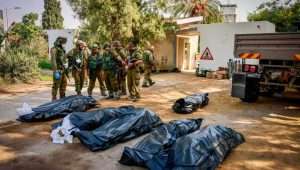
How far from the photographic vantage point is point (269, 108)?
7.54 metres

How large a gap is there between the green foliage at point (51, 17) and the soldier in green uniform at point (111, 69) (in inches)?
1047

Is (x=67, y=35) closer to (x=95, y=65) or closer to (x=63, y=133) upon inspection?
(x=95, y=65)

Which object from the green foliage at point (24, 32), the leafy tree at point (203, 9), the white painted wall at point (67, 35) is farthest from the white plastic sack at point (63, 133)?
the leafy tree at point (203, 9)

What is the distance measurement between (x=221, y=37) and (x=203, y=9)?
13424mm

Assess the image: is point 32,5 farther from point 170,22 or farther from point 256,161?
point 256,161

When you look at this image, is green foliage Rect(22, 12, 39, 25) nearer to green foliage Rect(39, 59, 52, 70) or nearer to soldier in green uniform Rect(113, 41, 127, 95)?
green foliage Rect(39, 59, 52, 70)

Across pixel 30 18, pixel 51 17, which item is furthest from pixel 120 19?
pixel 51 17

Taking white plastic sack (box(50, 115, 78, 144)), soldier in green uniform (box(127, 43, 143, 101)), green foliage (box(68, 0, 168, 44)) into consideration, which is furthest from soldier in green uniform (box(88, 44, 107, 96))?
green foliage (box(68, 0, 168, 44))

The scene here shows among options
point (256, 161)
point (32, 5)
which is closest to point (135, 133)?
point (256, 161)

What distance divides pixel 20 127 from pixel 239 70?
526cm

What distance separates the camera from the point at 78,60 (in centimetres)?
839

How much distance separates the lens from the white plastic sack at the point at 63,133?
16.2 ft

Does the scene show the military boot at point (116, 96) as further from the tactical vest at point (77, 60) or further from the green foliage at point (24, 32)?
the green foliage at point (24, 32)

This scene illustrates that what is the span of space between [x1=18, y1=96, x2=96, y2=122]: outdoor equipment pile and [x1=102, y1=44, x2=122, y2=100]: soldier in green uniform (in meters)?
1.64
